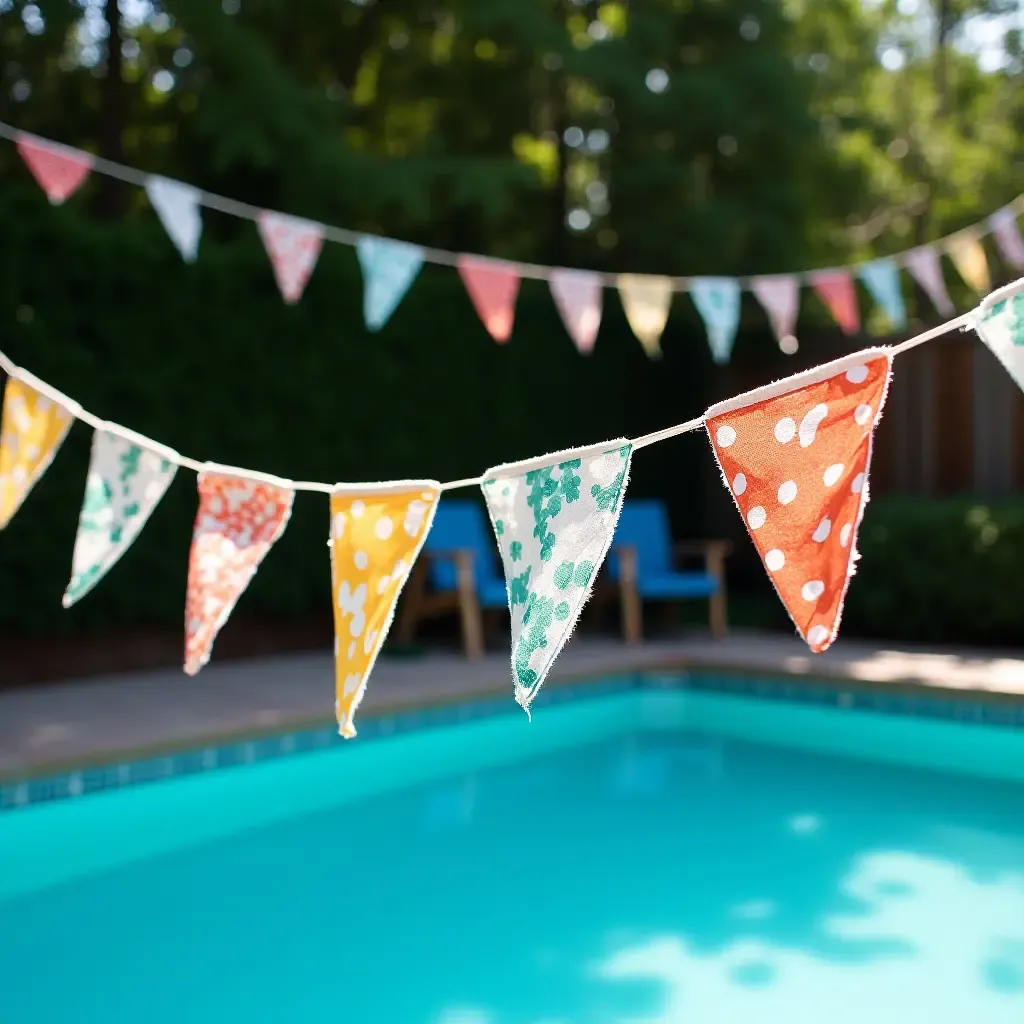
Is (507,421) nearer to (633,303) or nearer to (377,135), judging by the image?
(633,303)

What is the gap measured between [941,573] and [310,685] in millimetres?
3292

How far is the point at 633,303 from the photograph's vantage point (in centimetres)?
517

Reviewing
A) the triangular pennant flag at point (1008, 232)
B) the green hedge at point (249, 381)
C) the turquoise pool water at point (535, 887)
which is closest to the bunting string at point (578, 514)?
the turquoise pool water at point (535, 887)

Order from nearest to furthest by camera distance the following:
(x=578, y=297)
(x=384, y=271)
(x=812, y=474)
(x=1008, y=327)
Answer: (x=1008, y=327)
(x=812, y=474)
(x=384, y=271)
(x=578, y=297)

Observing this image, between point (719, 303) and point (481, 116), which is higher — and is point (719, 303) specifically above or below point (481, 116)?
below

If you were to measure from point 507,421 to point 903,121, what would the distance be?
7.71 meters

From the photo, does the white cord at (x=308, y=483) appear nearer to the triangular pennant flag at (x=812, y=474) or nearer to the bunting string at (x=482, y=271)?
the triangular pennant flag at (x=812, y=474)

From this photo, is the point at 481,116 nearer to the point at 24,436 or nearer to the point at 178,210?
the point at 178,210

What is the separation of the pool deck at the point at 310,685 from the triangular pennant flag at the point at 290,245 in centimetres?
164

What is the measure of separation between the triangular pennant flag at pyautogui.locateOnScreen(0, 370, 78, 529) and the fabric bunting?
2301mm

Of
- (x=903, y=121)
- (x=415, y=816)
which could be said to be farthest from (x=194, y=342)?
(x=903, y=121)

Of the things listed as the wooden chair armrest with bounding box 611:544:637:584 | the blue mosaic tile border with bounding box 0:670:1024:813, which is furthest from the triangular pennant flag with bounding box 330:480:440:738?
the wooden chair armrest with bounding box 611:544:637:584

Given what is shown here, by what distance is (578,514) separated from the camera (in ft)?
6.37

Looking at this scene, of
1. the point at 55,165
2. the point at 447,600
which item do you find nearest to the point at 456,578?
the point at 447,600
